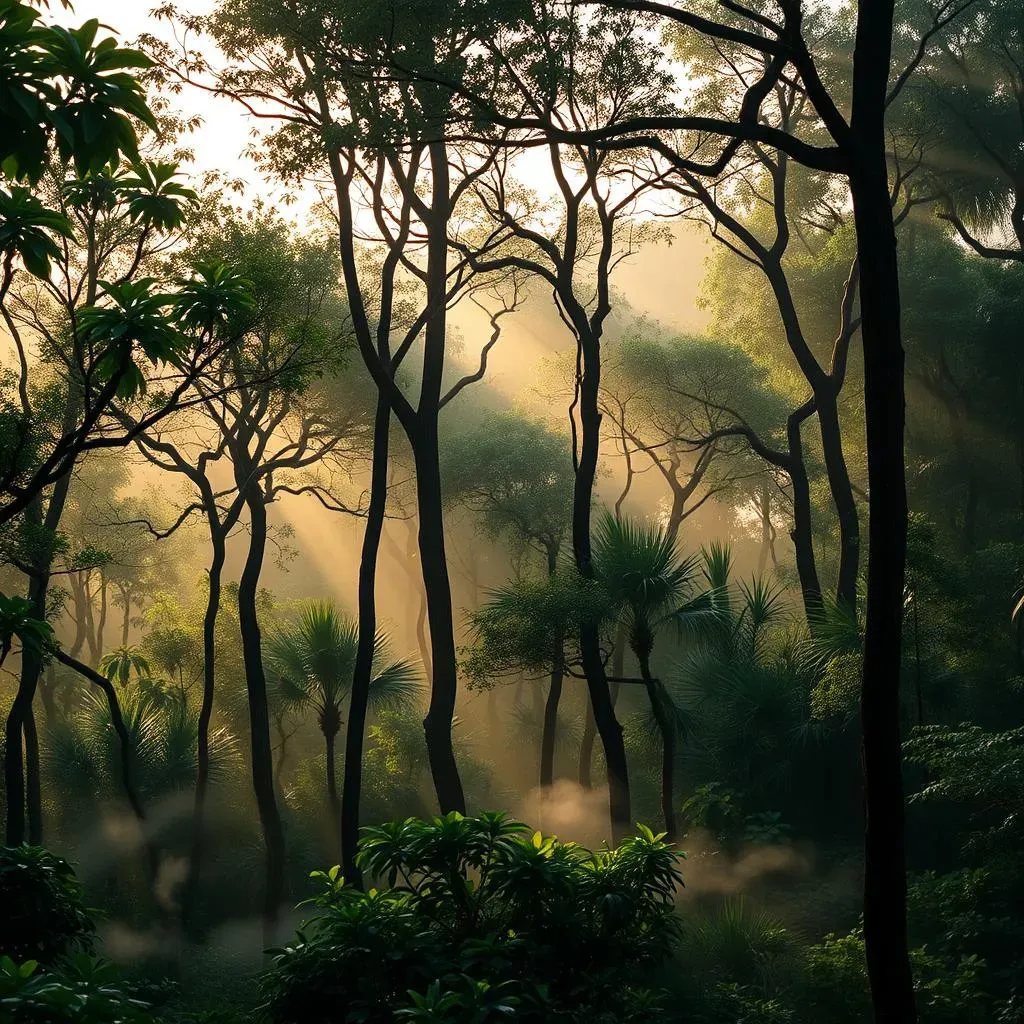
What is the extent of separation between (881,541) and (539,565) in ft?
97.6

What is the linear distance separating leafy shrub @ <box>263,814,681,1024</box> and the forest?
0.11ft

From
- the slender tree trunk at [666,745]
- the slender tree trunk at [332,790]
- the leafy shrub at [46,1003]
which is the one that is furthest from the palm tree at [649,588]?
the leafy shrub at [46,1003]

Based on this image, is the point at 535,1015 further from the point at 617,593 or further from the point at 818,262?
the point at 818,262

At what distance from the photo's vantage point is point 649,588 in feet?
53.9

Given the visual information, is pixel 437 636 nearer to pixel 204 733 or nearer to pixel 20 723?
pixel 204 733

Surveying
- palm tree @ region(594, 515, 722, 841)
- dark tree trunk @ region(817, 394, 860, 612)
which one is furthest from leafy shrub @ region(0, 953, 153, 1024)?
dark tree trunk @ region(817, 394, 860, 612)

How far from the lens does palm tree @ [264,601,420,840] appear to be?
2038 centimetres

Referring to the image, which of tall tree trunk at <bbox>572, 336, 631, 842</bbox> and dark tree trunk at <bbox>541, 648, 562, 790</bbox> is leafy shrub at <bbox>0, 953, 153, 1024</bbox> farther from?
dark tree trunk at <bbox>541, 648, 562, 790</bbox>

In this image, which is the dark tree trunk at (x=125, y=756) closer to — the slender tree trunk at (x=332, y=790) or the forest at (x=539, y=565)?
the forest at (x=539, y=565)

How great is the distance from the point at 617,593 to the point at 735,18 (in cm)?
1346

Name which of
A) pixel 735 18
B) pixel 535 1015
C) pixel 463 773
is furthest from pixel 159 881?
pixel 735 18

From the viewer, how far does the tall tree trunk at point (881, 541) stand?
7.01 metres

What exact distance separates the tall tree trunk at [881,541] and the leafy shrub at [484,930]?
4.53 feet

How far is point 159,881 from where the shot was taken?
831 inches
